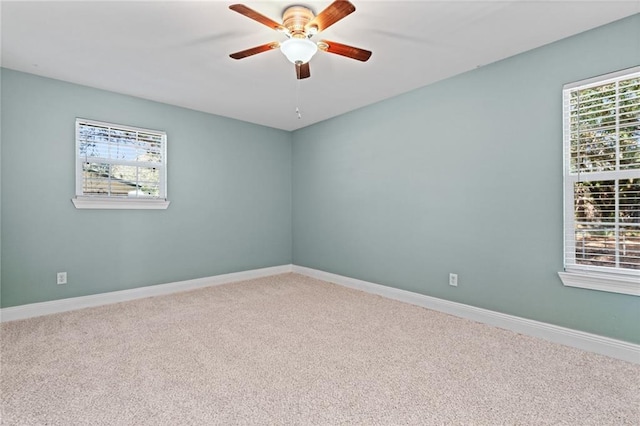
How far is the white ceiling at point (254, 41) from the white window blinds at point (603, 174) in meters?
0.50

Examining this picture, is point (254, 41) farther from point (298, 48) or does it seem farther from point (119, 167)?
point (119, 167)

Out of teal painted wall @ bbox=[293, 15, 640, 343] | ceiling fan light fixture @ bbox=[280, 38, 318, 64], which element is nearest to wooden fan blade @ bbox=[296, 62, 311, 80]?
ceiling fan light fixture @ bbox=[280, 38, 318, 64]

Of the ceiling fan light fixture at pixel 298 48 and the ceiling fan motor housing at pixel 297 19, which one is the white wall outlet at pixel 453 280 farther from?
the ceiling fan motor housing at pixel 297 19

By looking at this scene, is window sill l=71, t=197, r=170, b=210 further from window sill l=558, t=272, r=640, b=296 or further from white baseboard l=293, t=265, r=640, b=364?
window sill l=558, t=272, r=640, b=296

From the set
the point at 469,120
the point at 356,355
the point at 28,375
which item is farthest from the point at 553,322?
the point at 28,375

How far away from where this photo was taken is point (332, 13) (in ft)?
5.75

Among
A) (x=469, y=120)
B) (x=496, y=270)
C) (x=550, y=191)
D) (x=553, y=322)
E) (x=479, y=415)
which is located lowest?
(x=479, y=415)

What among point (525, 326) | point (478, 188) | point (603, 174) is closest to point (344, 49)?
point (478, 188)

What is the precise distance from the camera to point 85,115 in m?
3.32

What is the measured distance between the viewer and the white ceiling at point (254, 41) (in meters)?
2.07

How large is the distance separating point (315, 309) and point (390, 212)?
142 centimetres

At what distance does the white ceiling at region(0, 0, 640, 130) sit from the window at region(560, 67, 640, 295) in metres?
0.52

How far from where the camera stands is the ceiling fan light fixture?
2.04 m

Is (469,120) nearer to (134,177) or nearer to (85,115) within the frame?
(134,177)
